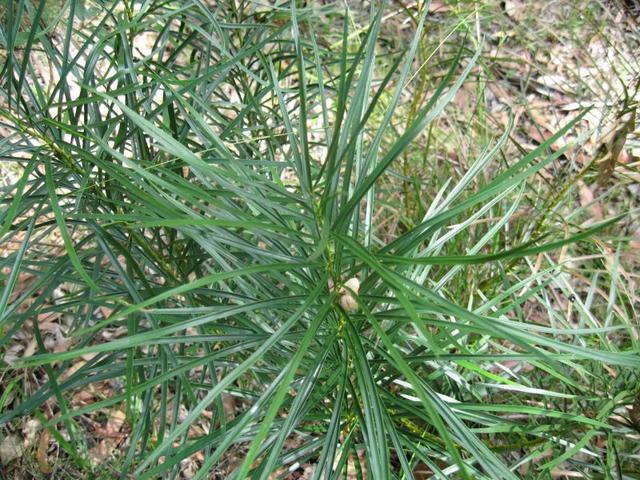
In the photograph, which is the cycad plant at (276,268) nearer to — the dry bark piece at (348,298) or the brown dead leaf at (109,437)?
the dry bark piece at (348,298)

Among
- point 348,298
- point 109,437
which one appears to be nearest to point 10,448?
point 109,437

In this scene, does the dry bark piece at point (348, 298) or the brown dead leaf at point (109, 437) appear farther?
the brown dead leaf at point (109, 437)

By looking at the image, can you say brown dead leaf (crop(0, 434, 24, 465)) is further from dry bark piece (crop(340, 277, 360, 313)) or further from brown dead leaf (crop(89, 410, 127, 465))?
dry bark piece (crop(340, 277, 360, 313))

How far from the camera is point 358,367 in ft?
2.68

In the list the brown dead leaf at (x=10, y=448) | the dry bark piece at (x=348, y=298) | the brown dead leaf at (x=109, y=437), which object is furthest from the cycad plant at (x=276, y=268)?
the brown dead leaf at (x=10, y=448)

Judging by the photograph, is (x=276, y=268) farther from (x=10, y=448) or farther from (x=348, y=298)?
(x=10, y=448)

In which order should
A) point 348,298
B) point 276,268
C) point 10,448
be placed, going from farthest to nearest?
point 10,448, point 348,298, point 276,268

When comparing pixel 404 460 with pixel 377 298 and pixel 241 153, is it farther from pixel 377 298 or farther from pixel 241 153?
pixel 241 153

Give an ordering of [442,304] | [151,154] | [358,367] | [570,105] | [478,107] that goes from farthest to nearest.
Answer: [570,105] → [478,107] → [151,154] → [358,367] → [442,304]

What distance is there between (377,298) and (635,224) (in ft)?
6.05

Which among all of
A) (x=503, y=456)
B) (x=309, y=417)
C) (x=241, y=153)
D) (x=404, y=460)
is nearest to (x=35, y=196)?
(x=241, y=153)

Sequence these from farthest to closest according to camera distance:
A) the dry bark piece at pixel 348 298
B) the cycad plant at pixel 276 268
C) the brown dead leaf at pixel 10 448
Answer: the brown dead leaf at pixel 10 448 → the dry bark piece at pixel 348 298 → the cycad plant at pixel 276 268

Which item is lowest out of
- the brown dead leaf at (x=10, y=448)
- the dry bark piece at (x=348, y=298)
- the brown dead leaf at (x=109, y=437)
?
the brown dead leaf at (x=109, y=437)

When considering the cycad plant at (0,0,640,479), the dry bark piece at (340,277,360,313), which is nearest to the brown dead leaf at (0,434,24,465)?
the cycad plant at (0,0,640,479)
